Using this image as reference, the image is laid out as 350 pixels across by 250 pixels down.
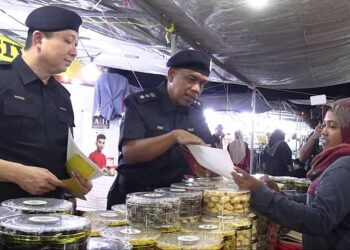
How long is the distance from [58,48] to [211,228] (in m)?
0.96

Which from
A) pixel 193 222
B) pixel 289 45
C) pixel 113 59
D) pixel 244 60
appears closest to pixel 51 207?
pixel 193 222

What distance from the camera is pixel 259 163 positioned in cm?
946

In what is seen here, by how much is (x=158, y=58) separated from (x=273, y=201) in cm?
366

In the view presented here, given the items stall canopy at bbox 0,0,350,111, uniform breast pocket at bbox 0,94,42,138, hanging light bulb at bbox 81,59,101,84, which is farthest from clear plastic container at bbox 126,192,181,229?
hanging light bulb at bbox 81,59,101,84

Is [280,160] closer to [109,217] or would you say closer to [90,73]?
[90,73]

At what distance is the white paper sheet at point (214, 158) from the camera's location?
5.25 feet

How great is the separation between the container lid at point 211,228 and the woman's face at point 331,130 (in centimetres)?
81

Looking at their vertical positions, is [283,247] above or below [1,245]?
below

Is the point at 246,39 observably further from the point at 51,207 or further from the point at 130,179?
the point at 51,207

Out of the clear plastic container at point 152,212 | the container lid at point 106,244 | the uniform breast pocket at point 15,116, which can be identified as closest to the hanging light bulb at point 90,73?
the uniform breast pocket at point 15,116

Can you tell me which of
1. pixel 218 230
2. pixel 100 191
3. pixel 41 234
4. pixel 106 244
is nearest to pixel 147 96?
pixel 218 230

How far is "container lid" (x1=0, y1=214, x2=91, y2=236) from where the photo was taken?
0.73 meters

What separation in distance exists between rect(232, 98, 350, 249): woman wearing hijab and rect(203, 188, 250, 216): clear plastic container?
9 cm

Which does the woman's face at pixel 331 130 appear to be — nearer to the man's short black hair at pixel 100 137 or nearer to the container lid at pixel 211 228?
the container lid at pixel 211 228
